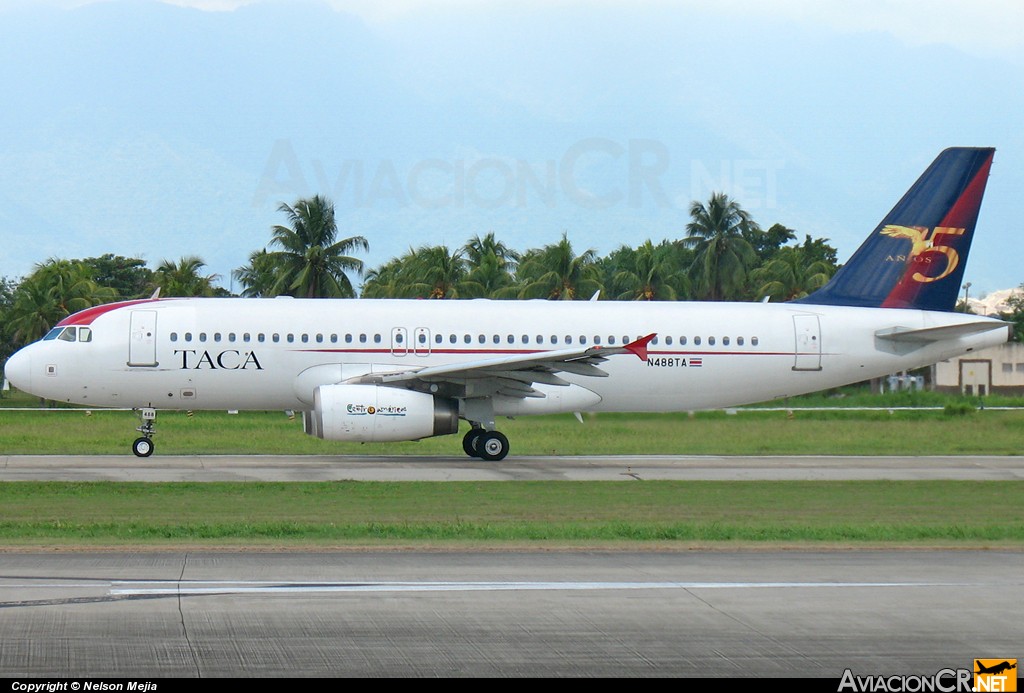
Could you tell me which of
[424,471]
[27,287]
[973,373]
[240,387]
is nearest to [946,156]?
[424,471]

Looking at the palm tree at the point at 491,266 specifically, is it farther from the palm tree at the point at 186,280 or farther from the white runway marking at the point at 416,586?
the white runway marking at the point at 416,586

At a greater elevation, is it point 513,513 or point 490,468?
point 513,513

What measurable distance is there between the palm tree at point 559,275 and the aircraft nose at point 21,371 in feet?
147

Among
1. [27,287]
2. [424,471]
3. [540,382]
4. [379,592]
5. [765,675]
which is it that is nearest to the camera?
[765,675]

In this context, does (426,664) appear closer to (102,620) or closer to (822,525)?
(102,620)

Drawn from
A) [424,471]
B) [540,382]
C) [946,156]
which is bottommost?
[424,471]

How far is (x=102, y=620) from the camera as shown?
10125mm

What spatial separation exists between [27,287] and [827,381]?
5320cm

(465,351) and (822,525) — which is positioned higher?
(465,351)

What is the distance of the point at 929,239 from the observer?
31.6 metres

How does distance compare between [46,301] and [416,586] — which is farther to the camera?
[46,301]

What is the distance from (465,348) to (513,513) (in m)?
10.4

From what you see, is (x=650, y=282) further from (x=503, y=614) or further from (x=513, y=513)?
(x=503, y=614)

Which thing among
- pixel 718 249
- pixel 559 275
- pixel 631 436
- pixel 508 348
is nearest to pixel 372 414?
pixel 508 348
